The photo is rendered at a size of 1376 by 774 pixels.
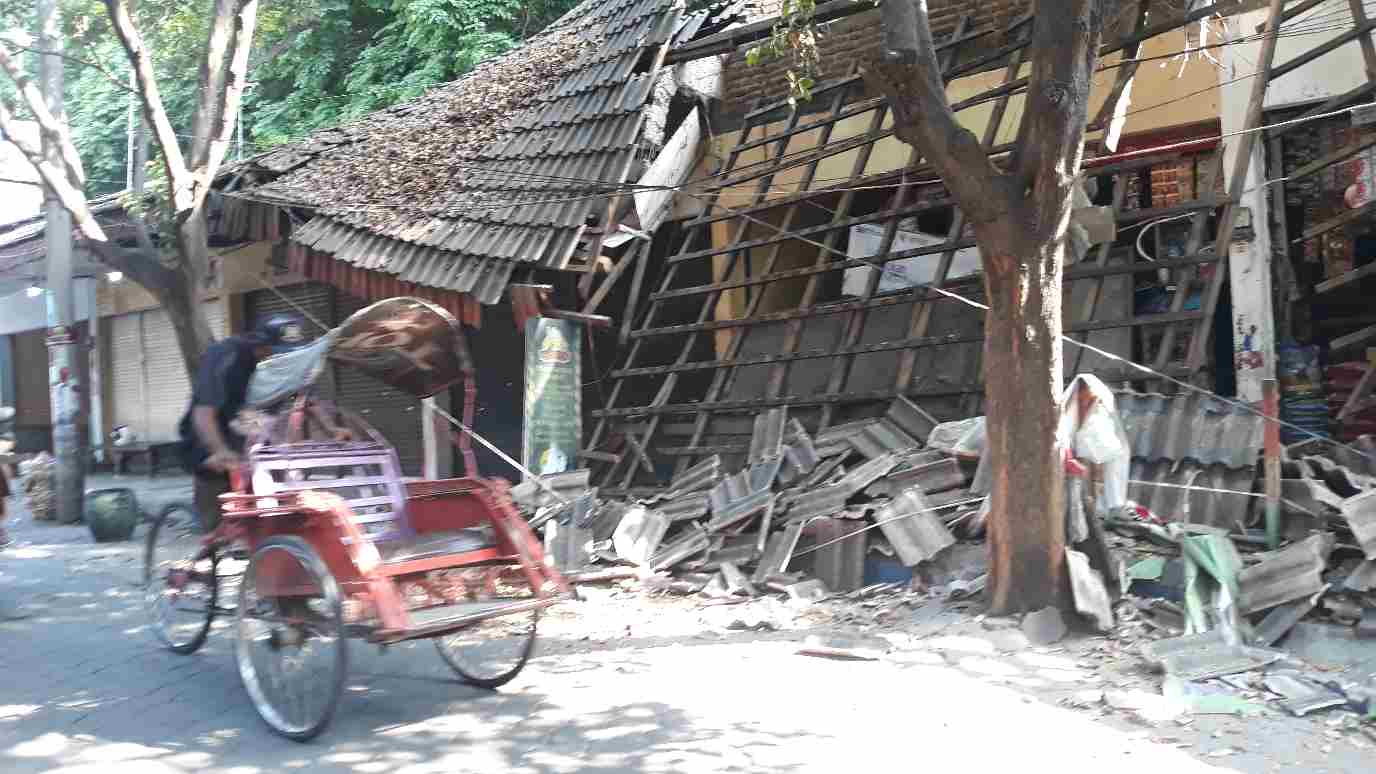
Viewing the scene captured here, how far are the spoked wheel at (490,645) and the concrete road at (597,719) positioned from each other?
119 mm

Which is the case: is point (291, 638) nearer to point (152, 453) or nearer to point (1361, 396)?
point (1361, 396)

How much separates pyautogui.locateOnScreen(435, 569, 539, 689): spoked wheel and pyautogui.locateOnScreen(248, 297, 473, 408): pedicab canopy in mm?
1448

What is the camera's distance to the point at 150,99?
10508 mm

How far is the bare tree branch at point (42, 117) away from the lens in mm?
11273

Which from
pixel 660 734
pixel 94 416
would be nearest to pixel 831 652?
pixel 660 734

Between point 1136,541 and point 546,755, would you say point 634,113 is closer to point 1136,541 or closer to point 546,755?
point 1136,541

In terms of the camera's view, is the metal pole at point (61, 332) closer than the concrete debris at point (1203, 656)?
No

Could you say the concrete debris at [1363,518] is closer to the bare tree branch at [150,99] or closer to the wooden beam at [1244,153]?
the wooden beam at [1244,153]

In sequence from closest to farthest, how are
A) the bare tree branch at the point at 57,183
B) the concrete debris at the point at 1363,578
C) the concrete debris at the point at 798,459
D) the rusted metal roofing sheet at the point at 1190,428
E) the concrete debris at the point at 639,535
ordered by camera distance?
1. the concrete debris at the point at 1363,578
2. the rusted metal roofing sheet at the point at 1190,428
3. the concrete debris at the point at 639,535
4. the concrete debris at the point at 798,459
5. the bare tree branch at the point at 57,183

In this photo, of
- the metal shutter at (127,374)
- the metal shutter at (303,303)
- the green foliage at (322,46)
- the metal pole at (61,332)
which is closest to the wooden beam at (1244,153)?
the metal shutter at (303,303)

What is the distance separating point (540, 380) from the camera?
985cm

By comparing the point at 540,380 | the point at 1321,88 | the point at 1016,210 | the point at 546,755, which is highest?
the point at 1321,88

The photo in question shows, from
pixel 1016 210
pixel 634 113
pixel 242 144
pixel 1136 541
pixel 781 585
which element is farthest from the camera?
pixel 242 144

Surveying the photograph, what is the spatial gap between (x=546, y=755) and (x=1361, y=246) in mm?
8393
